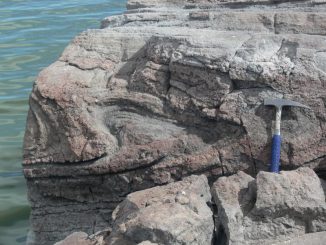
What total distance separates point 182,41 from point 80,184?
0.93 meters

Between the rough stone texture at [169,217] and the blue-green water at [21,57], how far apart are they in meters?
1.75

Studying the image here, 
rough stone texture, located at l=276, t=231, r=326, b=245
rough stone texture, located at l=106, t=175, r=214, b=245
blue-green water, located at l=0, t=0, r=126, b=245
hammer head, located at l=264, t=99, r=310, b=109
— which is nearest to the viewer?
rough stone texture, located at l=106, t=175, r=214, b=245

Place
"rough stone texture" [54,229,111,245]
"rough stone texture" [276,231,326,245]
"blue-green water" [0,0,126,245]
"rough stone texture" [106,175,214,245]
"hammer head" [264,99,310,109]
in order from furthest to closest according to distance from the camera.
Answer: "blue-green water" [0,0,126,245]
"hammer head" [264,99,310,109]
"rough stone texture" [54,229,111,245]
"rough stone texture" [276,231,326,245]
"rough stone texture" [106,175,214,245]

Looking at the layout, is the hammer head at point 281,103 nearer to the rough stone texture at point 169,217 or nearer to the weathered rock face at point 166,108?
the weathered rock face at point 166,108

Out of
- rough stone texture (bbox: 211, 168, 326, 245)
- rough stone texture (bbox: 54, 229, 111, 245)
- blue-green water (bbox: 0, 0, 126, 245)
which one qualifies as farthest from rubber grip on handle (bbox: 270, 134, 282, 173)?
blue-green water (bbox: 0, 0, 126, 245)

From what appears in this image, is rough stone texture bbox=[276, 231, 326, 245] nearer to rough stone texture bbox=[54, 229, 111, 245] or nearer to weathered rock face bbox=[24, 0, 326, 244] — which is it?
weathered rock face bbox=[24, 0, 326, 244]

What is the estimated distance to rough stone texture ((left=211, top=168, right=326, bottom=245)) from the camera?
2.98m

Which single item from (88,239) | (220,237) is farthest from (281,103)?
(88,239)

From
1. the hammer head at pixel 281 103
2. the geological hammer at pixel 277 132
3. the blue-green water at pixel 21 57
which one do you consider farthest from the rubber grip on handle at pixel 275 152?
the blue-green water at pixel 21 57

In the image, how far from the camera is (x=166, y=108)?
3684mm

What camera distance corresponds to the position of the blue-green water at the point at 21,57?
5262 millimetres

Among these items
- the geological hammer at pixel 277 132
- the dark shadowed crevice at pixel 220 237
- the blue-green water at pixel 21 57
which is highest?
the geological hammer at pixel 277 132

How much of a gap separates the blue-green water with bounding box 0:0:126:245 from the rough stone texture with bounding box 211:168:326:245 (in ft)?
6.82

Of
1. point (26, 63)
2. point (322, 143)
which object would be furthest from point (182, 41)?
point (26, 63)
